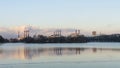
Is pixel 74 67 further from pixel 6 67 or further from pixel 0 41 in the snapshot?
pixel 0 41

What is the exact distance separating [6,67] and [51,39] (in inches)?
5604

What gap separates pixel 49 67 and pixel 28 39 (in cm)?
13638

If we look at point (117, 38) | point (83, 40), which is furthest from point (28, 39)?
point (117, 38)

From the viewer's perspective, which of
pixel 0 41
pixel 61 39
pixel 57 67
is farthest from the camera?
pixel 61 39

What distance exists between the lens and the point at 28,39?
156 m

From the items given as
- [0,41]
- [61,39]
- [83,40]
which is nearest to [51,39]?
[61,39]

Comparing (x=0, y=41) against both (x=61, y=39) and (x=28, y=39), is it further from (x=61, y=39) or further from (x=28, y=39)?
(x=61, y=39)

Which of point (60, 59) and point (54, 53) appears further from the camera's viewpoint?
point (54, 53)

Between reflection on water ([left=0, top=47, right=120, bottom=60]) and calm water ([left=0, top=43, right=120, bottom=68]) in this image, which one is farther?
reflection on water ([left=0, top=47, right=120, bottom=60])

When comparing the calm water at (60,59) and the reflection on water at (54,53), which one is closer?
the calm water at (60,59)

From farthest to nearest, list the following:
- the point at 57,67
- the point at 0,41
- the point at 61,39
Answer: the point at 61,39 → the point at 0,41 → the point at 57,67

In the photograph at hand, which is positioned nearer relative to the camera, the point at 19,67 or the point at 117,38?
the point at 19,67

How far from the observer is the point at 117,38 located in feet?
520

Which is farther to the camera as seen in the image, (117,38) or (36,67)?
(117,38)
